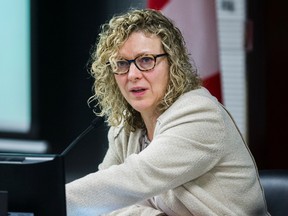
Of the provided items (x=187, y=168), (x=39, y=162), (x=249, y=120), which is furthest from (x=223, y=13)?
(x=39, y=162)

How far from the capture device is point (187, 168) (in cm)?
203

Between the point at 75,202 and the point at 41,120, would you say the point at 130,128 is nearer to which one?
the point at 75,202

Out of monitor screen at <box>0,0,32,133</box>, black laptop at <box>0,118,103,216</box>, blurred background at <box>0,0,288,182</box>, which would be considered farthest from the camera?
monitor screen at <box>0,0,32,133</box>

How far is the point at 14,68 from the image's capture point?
13.4ft

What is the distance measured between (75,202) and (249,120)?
2.26 meters

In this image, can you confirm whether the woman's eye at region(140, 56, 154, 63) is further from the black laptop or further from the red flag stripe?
the red flag stripe

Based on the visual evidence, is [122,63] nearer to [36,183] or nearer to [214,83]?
[36,183]

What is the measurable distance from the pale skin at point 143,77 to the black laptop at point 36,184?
503mm

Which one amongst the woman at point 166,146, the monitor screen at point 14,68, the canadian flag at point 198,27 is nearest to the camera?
the woman at point 166,146

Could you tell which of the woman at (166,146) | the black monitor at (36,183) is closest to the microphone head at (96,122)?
the woman at (166,146)

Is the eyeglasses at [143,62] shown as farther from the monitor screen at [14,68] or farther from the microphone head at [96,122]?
the monitor screen at [14,68]

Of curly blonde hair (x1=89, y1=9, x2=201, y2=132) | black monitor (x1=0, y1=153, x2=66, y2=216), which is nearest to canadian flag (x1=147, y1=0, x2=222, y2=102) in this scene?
curly blonde hair (x1=89, y1=9, x2=201, y2=132)

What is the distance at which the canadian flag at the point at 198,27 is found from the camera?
321 centimetres

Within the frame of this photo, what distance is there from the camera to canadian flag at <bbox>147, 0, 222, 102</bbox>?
3209mm
